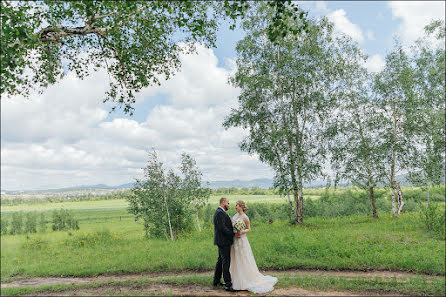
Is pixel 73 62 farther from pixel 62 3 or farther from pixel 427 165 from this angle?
pixel 427 165

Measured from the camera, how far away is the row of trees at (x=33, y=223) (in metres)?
31.6

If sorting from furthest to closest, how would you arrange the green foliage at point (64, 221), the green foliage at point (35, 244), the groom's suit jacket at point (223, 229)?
the green foliage at point (64, 221) < the green foliage at point (35, 244) < the groom's suit jacket at point (223, 229)

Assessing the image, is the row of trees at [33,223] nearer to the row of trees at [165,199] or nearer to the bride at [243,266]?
the row of trees at [165,199]

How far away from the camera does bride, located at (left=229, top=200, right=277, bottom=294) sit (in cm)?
854

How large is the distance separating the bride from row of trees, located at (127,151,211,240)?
49.1 feet

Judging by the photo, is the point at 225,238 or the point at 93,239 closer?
the point at 225,238

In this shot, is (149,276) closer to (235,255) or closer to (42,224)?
(235,255)

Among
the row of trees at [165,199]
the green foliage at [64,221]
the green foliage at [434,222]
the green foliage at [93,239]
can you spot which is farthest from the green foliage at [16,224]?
the green foliage at [434,222]

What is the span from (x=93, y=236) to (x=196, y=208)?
8475 millimetres

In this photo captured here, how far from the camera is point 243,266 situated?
8.70 meters

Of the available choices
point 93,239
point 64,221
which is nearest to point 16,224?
point 64,221

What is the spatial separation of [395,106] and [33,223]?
38.4 metres

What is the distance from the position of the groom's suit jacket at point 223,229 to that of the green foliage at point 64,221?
95.2ft

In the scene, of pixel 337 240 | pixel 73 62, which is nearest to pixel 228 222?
Result: pixel 337 240
